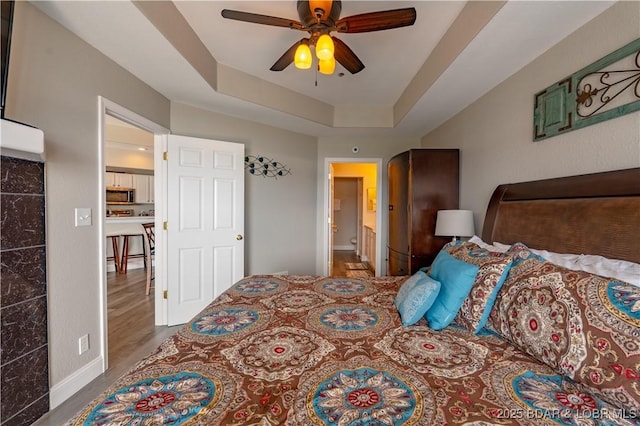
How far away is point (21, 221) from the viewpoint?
58.8 inches

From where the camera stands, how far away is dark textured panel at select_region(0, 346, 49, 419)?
1415 millimetres

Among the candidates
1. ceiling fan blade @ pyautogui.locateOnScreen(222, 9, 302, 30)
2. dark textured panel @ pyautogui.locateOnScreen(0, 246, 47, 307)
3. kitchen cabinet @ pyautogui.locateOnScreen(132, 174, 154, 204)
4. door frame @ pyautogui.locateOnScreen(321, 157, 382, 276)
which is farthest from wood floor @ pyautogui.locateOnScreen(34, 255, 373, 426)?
ceiling fan blade @ pyautogui.locateOnScreen(222, 9, 302, 30)

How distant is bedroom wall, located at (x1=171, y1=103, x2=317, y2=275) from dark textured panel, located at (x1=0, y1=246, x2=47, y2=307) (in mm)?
1904

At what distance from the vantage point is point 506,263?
4.19 ft

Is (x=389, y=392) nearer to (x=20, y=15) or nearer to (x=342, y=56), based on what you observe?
(x=342, y=56)

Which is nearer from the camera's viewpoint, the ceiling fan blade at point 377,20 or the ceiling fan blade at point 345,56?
the ceiling fan blade at point 377,20

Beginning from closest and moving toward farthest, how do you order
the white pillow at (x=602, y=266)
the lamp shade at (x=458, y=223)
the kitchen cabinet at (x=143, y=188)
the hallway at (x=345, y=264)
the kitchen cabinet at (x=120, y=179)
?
the white pillow at (x=602, y=266), the lamp shade at (x=458, y=223), the hallway at (x=345, y=264), the kitchen cabinet at (x=120, y=179), the kitchen cabinet at (x=143, y=188)

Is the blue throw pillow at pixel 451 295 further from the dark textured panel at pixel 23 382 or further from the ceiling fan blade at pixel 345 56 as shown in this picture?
the dark textured panel at pixel 23 382

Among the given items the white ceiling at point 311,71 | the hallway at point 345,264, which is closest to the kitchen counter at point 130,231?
the white ceiling at point 311,71

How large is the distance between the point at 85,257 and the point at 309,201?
2751mm

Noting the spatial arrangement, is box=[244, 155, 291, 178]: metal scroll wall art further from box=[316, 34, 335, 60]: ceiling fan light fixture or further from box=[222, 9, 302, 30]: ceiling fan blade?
box=[316, 34, 335, 60]: ceiling fan light fixture

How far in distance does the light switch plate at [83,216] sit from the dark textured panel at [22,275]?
0.96 feet

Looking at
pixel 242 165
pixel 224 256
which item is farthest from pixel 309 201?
pixel 224 256

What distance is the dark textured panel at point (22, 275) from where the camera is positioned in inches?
55.7
